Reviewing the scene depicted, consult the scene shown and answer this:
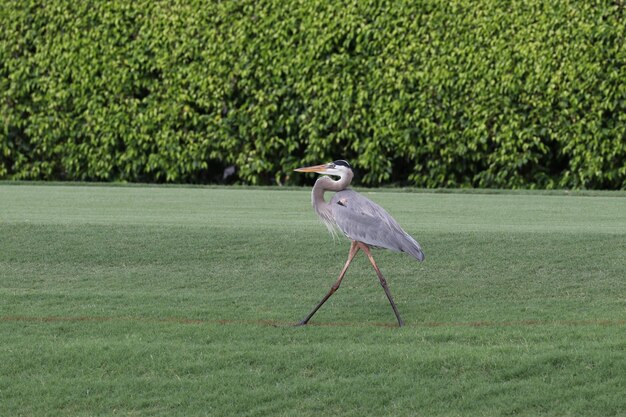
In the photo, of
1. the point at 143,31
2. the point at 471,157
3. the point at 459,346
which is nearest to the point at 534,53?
the point at 471,157

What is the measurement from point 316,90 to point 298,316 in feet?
33.1

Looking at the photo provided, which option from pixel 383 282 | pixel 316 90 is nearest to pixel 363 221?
pixel 383 282

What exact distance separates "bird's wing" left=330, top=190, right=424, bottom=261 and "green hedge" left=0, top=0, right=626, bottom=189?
30.5 feet

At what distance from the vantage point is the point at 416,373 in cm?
636

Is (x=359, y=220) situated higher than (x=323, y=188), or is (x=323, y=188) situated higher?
(x=323, y=188)

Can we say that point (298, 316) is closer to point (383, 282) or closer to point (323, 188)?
point (383, 282)

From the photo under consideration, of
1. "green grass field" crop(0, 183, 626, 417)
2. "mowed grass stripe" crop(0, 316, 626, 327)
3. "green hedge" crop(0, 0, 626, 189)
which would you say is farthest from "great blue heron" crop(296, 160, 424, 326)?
"green hedge" crop(0, 0, 626, 189)

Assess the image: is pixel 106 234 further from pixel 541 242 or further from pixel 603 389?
pixel 603 389

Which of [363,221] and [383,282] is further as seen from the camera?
[383,282]

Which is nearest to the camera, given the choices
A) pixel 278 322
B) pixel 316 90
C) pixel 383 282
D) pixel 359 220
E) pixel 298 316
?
pixel 359 220

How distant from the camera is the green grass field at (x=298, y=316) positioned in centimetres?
616

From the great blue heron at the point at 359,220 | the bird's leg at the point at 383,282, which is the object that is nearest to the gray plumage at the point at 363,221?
the great blue heron at the point at 359,220

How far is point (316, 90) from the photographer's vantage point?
17.5m

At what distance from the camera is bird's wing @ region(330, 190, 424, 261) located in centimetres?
729
